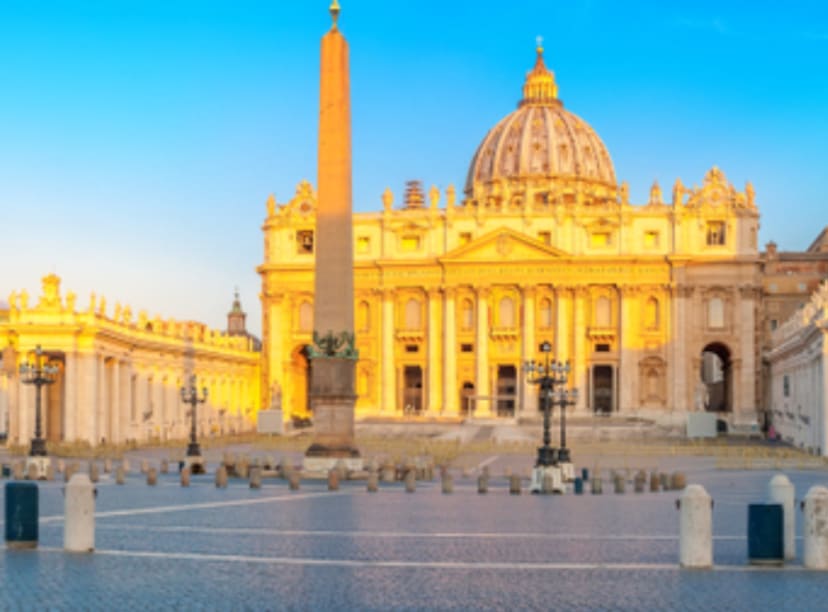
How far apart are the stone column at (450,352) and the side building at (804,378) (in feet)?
68.2

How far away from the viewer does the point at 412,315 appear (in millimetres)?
92438

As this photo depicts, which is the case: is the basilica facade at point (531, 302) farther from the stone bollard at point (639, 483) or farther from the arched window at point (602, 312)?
the stone bollard at point (639, 483)

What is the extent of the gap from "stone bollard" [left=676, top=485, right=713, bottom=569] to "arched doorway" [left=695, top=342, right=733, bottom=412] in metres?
Answer: 75.1

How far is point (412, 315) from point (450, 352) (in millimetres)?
3957

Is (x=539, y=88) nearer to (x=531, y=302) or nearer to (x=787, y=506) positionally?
(x=531, y=302)

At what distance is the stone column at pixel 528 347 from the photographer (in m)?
88.0

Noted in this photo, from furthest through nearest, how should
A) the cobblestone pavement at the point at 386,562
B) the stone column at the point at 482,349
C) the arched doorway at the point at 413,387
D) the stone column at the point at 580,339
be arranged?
the arched doorway at the point at 413,387
the stone column at the point at 482,349
the stone column at the point at 580,339
the cobblestone pavement at the point at 386,562

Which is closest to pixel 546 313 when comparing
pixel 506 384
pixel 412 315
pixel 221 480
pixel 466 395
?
pixel 506 384

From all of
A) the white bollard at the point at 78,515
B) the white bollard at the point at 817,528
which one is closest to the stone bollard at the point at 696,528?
the white bollard at the point at 817,528

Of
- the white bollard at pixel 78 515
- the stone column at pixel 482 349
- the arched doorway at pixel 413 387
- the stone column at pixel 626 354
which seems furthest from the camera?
the arched doorway at pixel 413 387

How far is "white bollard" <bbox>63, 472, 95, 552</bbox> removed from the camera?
572 inches

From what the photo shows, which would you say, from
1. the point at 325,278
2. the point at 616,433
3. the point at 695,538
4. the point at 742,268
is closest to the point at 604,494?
the point at 325,278

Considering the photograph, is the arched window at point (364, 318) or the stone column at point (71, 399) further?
the arched window at point (364, 318)

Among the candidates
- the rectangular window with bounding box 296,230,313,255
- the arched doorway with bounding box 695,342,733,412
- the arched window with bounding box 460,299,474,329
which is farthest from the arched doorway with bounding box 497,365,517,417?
the rectangular window with bounding box 296,230,313,255
